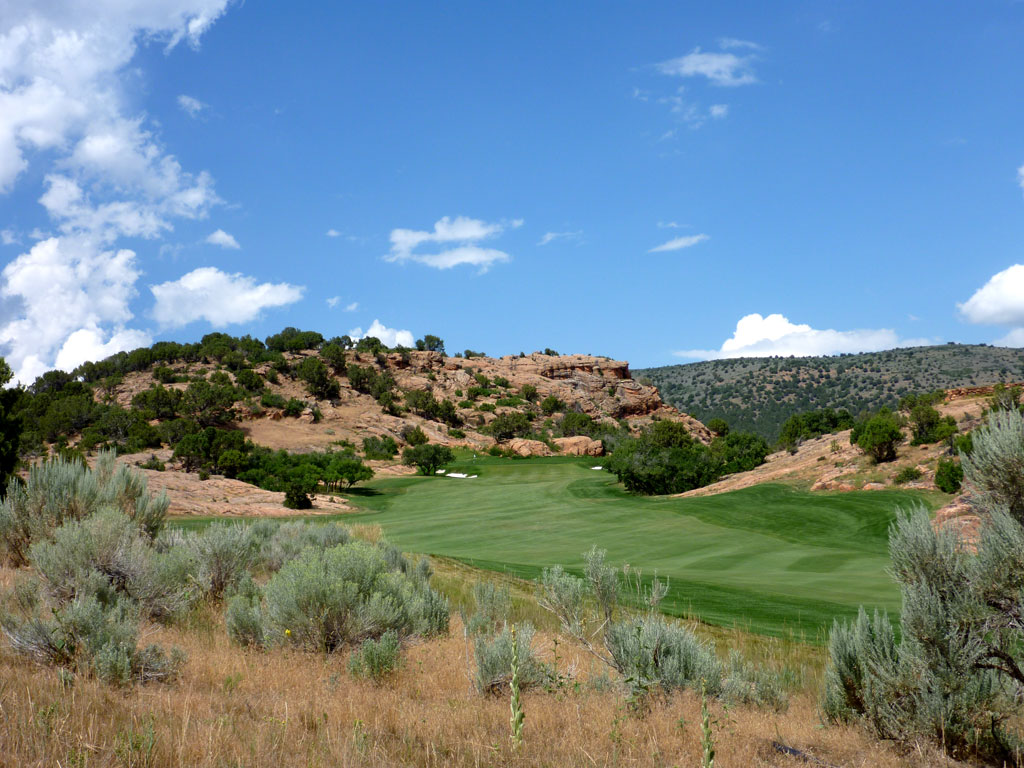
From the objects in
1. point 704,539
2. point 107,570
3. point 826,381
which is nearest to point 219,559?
point 107,570

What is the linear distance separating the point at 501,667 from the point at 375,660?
A: 1298 millimetres

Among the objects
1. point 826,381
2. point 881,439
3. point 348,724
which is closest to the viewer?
point 348,724

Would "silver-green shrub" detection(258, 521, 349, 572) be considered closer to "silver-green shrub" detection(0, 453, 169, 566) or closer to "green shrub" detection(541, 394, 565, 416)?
"silver-green shrub" detection(0, 453, 169, 566)

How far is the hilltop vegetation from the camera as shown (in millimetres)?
101312

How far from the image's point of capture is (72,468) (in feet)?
40.7

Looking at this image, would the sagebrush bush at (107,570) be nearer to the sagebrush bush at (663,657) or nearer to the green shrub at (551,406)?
the sagebrush bush at (663,657)

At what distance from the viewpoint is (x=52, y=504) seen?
11.6m

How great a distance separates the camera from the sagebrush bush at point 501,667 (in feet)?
21.9

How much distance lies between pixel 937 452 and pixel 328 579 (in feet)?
95.4

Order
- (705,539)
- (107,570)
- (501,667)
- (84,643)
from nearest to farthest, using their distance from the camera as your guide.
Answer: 1. (84,643)
2. (501,667)
3. (107,570)
4. (705,539)

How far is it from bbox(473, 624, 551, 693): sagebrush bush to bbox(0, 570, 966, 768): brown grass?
0.15 meters

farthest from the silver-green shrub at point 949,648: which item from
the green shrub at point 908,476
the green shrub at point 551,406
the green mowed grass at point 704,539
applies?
the green shrub at point 551,406

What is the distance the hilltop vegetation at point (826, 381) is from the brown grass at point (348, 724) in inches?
3722

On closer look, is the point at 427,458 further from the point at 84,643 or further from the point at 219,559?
the point at 84,643
